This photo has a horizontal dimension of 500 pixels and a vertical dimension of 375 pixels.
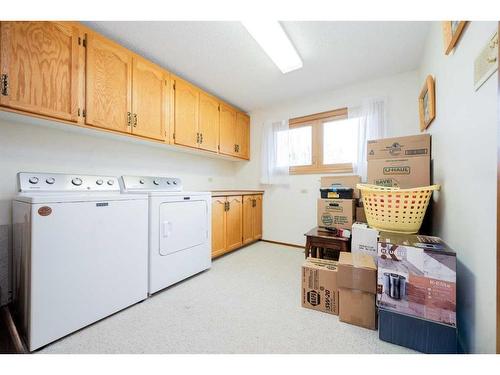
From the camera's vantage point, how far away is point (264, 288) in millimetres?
1851

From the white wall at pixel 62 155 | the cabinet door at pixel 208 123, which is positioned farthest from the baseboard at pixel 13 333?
the cabinet door at pixel 208 123

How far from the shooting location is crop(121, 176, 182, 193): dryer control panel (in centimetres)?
198

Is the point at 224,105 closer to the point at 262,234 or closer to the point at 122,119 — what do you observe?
the point at 122,119

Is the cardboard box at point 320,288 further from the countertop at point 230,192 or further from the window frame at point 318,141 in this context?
the window frame at point 318,141

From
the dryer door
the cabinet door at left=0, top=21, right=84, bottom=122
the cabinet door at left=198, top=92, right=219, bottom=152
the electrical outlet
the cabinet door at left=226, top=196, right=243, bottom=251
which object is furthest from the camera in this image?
the cabinet door at left=226, top=196, right=243, bottom=251

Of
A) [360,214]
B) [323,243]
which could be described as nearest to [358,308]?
[323,243]

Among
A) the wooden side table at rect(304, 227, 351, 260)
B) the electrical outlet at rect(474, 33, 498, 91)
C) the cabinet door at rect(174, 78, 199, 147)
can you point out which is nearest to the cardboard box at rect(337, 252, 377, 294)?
the wooden side table at rect(304, 227, 351, 260)

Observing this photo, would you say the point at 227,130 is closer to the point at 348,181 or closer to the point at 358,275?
the point at 348,181

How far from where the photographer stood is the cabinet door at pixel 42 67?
4.15 ft

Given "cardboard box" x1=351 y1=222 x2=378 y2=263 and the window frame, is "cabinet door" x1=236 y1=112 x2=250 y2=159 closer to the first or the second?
the window frame

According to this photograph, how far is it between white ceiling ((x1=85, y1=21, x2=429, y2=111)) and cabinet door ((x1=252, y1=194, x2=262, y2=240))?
173 centimetres

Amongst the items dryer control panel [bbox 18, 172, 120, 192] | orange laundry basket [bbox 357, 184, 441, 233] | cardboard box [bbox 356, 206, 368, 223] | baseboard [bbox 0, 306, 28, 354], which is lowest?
baseboard [bbox 0, 306, 28, 354]

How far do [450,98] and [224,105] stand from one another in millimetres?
2572
